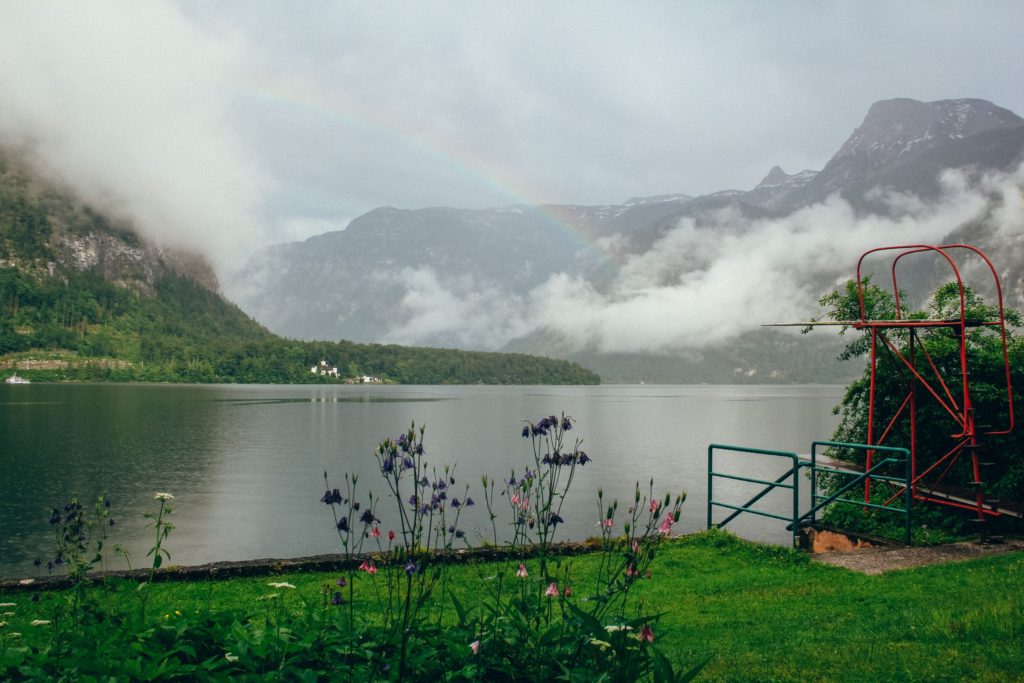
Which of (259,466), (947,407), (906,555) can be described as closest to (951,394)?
(947,407)

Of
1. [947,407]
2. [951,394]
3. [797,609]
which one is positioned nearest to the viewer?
[797,609]

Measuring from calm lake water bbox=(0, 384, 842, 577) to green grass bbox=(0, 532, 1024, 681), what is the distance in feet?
5.22

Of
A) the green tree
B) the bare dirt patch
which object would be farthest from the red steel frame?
the bare dirt patch

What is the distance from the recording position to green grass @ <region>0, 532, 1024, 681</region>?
5488mm

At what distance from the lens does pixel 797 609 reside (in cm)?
761

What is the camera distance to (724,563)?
10750 mm

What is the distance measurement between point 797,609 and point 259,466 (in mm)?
35624

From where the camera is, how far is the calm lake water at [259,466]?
2192 centimetres

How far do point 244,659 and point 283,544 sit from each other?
739 inches

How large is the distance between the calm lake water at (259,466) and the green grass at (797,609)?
5.22ft

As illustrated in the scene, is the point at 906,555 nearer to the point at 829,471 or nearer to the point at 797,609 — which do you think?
the point at 829,471

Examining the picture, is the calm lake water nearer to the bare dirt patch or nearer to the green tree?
the bare dirt patch

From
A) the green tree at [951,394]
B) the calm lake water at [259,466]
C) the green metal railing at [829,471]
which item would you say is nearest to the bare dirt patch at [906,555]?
the green metal railing at [829,471]

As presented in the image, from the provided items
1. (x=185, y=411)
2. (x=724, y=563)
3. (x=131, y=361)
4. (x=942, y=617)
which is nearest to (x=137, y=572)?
(x=724, y=563)
